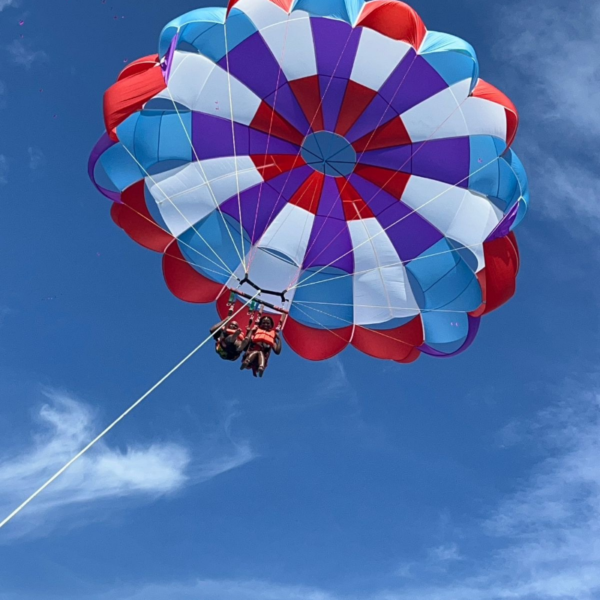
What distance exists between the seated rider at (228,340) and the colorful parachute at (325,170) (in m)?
0.88

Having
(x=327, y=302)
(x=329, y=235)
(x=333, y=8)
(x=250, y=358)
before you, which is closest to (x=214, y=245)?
(x=329, y=235)

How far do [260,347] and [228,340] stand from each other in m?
0.50

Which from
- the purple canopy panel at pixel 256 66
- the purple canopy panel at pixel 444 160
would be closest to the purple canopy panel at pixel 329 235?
the purple canopy panel at pixel 444 160

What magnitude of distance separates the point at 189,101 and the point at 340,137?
2.25 metres

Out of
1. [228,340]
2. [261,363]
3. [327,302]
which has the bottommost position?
[261,363]

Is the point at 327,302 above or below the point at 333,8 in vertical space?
below

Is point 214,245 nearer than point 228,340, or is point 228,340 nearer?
point 228,340

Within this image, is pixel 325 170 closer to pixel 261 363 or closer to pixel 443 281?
pixel 443 281

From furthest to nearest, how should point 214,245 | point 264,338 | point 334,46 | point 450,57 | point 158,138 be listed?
point 214,245 < point 158,138 < point 334,46 < point 450,57 < point 264,338

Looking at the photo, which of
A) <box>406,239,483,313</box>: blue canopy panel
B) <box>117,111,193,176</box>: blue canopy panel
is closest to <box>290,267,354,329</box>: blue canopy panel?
<box>406,239,483,313</box>: blue canopy panel

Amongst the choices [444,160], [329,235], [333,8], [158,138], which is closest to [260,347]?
[329,235]

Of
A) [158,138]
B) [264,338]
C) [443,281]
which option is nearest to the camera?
[264,338]

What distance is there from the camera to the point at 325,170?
11148 mm

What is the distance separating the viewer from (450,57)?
9.66 m
